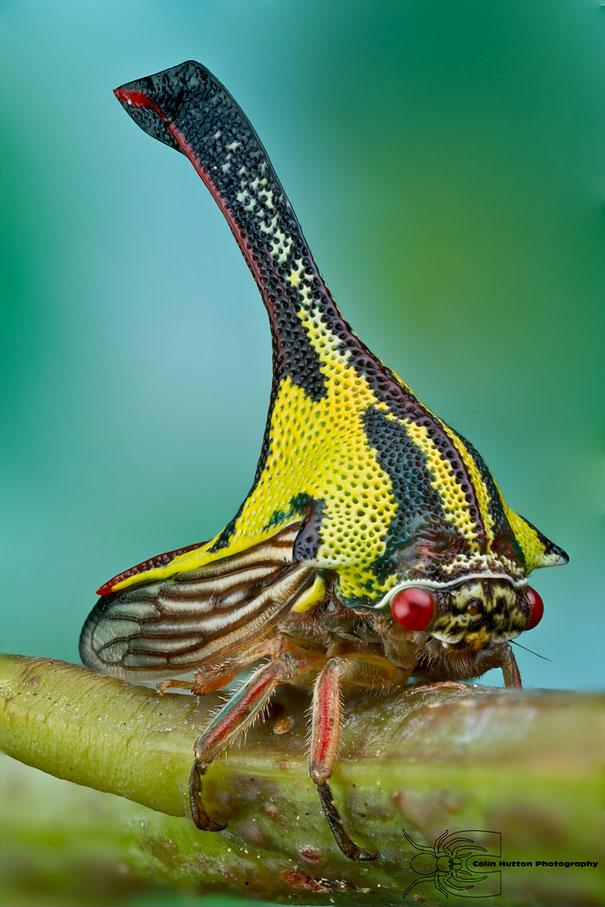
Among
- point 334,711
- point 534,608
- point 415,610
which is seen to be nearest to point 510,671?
point 534,608

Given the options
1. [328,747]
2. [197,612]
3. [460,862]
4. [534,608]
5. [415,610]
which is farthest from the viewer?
[197,612]

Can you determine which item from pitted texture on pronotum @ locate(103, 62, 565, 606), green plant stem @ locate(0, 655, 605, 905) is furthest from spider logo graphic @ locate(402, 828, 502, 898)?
pitted texture on pronotum @ locate(103, 62, 565, 606)

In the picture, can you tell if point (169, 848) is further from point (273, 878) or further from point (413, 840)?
point (413, 840)

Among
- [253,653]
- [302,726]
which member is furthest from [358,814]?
[253,653]

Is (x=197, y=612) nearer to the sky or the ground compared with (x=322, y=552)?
nearer to the ground

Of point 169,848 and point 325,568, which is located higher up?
point 325,568

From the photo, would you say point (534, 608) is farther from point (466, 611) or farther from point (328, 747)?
point (328, 747)
